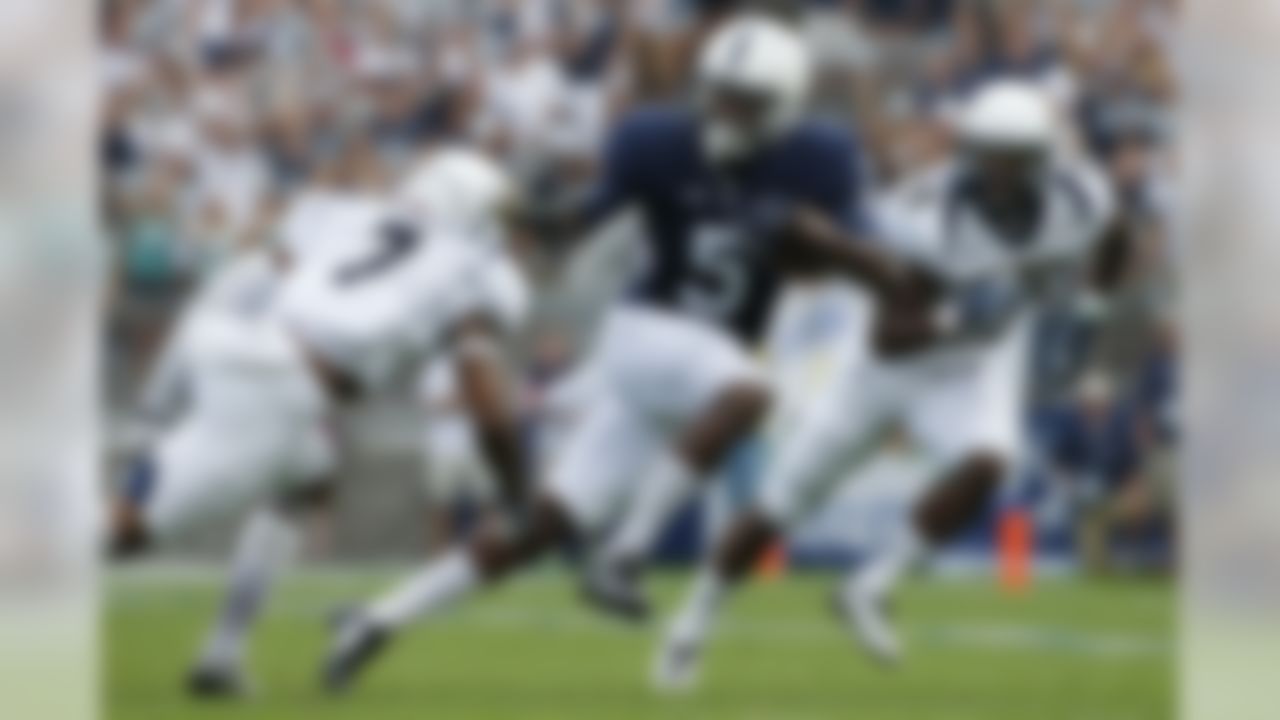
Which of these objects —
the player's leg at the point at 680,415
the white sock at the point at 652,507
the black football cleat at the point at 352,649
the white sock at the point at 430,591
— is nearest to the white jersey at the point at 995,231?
the player's leg at the point at 680,415

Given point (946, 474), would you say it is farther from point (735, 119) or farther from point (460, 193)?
point (460, 193)

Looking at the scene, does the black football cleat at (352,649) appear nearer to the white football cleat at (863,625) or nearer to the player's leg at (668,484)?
the player's leg at (668,484)

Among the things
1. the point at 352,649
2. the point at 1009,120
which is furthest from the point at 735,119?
the point at 352,649

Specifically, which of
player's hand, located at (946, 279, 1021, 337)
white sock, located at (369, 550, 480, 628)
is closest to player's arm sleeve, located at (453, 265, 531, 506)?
white sock, located at (369, 550, 480, 628)

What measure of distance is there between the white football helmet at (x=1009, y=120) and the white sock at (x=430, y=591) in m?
0.86

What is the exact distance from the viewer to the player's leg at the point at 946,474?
4.11 metres

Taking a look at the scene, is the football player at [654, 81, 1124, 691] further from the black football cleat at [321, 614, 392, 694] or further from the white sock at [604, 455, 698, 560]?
the black football cleat at [321, 614, 392, 694]

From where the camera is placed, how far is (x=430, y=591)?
4090mm

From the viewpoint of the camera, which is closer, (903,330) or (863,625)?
(863,625)

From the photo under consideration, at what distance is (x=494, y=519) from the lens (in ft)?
13.6

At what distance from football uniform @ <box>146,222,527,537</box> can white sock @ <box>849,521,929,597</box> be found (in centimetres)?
58

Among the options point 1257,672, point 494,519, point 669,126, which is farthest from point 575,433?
point 1257,672

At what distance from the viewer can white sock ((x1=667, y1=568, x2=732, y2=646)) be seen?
409 cm

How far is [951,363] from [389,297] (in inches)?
30.0
